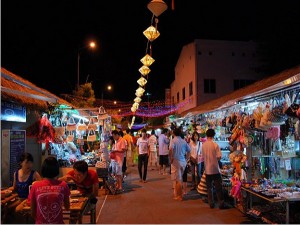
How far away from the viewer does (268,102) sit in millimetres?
7430

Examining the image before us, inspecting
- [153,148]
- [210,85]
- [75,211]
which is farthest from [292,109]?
[210,85]

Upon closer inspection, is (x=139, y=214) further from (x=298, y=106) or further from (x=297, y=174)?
(x=298, y=106)

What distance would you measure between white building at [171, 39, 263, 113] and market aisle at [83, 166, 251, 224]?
17495mm

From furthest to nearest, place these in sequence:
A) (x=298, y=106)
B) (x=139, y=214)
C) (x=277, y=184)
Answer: (x=139, y=214) → (x=277, y=184) → (x=298, y=106)

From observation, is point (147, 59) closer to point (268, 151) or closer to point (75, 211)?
point (268, 151)

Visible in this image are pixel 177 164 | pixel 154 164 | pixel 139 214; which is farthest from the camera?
pixel 154 164

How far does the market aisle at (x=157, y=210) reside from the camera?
24.3 ft

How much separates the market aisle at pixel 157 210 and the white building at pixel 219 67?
17495 mm

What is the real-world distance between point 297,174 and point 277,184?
639 millimetres

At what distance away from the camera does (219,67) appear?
1093 inches

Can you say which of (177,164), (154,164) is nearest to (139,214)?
(177,164)

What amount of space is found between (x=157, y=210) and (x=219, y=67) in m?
21.3

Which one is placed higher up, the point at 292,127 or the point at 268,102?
the point at 268,102

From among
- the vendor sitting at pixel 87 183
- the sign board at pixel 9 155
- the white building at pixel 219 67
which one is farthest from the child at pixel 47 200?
the white building at pixel 219 67
